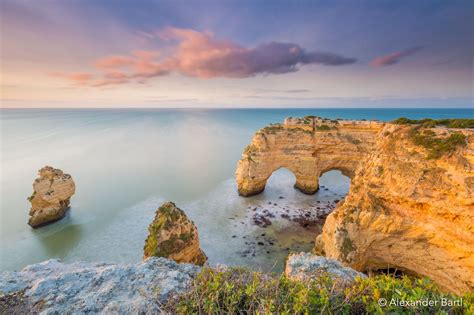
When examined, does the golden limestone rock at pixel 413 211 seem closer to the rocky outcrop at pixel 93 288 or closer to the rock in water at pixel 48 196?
the rocky outcrop at pixel 93 288

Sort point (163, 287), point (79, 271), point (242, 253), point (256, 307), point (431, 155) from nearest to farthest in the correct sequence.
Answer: point (256, 307) → point (163, 287) → point (79, 271) → point (431, 155) → point (242, 253)

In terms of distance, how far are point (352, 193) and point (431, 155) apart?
12.5 ft

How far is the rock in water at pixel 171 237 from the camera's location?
10.1 m

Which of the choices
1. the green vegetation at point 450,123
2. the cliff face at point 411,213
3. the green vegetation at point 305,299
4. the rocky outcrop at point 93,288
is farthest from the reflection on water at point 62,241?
the green vegetation at point 450,123

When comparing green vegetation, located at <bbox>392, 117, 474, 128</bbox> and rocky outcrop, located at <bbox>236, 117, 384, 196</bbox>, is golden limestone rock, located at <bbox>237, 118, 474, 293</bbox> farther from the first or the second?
rocky outcrop, located at <bbox>236, 117, 384, 196</bbox>

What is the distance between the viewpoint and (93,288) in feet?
12.5

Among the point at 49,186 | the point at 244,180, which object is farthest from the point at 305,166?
the point at 49,186

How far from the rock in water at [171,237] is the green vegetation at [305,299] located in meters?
7.70

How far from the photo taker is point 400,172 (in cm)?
959

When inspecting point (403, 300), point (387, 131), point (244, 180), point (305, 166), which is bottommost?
point (244, 180)

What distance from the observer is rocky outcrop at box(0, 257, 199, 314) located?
129 inches

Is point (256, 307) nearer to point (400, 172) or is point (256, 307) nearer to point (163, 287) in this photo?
point (163, 287)

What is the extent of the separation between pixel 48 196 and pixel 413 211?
81.9 feet

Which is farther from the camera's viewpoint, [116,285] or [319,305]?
[116,285]
